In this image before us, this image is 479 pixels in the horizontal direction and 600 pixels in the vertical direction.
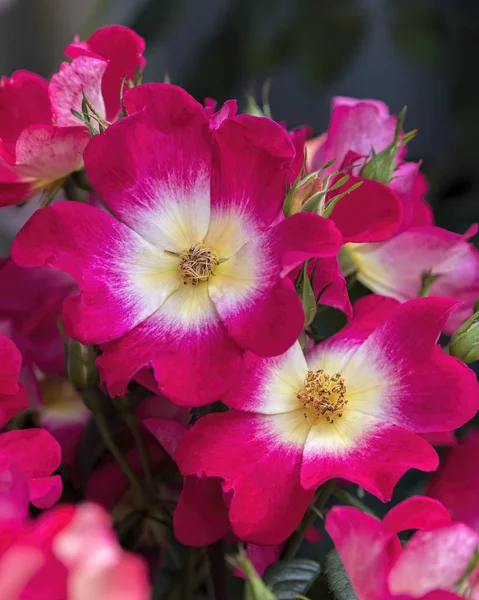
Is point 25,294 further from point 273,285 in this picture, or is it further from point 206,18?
point 206,18

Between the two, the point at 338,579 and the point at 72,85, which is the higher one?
the point at 72,85

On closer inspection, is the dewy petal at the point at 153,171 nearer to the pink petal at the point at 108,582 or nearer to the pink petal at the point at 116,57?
the pink petal at the point at 116,57

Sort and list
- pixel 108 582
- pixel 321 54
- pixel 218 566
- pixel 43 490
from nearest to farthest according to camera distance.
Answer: pixel 108 582 → pixel 43 490 → pixel 218 566 → pixel 321 54

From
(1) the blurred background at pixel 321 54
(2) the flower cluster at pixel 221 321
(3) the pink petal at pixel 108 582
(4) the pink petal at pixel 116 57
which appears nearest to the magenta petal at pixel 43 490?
(2) the flower cluster at pixel 221 321

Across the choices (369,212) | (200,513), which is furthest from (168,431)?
(369,212)

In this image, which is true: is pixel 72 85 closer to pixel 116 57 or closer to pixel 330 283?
pixel 116 57

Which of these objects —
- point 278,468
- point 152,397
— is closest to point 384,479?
point 278,468

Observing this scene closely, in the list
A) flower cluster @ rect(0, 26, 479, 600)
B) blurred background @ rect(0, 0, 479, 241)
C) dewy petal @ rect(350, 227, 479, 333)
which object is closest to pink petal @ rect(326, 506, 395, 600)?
flower cluster @ rect(0, 26, 479, 600)

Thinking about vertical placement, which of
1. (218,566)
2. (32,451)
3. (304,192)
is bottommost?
(218,566)
